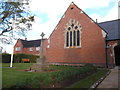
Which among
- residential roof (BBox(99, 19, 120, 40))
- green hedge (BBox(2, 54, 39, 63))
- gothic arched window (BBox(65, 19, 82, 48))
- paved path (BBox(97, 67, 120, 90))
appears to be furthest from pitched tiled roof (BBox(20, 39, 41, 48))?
paved path (BBox(97, 67, 120, 90))

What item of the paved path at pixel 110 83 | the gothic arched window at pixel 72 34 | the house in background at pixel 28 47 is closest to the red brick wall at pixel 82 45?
the gothic arched window at pixel 72 34

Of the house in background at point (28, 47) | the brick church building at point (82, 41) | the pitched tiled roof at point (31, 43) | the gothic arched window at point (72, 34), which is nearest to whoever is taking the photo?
the brick church building at point (82, 41)

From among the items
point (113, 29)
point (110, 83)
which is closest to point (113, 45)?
point (113, 29)

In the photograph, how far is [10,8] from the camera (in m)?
15.6

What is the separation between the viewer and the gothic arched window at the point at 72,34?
23.9 m

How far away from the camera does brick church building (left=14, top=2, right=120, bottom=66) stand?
2028cm

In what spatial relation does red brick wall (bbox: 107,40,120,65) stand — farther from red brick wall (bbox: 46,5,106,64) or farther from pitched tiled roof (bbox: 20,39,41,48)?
pitched tiled roof (bbox: 20,39,41,48)

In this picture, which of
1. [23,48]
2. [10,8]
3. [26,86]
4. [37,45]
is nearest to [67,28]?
[10,8]

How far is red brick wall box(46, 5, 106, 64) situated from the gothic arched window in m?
0.70

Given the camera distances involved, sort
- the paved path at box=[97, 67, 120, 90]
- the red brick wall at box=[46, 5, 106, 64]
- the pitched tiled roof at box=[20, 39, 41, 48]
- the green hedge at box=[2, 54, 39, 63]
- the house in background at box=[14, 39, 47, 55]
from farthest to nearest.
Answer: the pitched tiled roof at box=[20, 39, 41, 48] → the house in background at box=[14, 39, 47, 55] → the green hedge at box=[2, 54, 39, 63] → the red brick wall at box=[46, 5, 106, 64] → the paved path at box=[97, 67, 120, 90]

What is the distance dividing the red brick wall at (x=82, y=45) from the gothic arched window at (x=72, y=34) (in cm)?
70

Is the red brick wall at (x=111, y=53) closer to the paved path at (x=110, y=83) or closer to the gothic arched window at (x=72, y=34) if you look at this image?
the gothic arched window at (x=72, y=34)

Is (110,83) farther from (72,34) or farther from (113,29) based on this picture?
(72,34)

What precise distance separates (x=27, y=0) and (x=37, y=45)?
36.2 metres
